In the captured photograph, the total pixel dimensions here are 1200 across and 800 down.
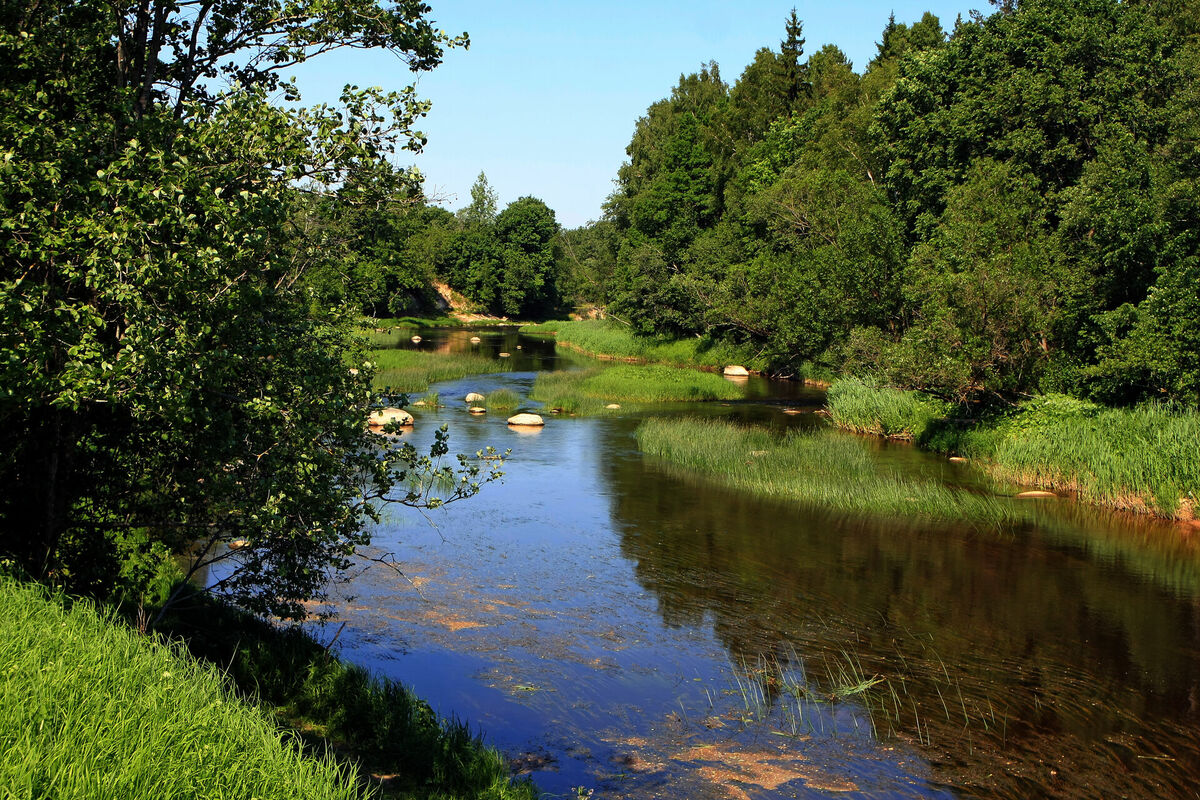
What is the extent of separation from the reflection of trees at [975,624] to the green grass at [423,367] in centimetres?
2538

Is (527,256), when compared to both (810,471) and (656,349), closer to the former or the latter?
(656,349)

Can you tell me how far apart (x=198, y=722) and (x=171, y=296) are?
4314 mm

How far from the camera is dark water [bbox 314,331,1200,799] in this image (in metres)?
11.9

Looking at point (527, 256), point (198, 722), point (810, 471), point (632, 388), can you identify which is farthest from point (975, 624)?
point (527, 256)

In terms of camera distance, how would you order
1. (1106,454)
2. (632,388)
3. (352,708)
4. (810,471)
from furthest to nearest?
1. (632,388)
2. (810,471)
3. (1106,454)
4. (352,708)

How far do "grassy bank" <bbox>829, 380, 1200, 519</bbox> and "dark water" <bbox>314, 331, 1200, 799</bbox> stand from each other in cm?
127

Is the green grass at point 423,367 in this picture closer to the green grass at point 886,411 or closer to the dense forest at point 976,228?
the dense forest at point 976,228

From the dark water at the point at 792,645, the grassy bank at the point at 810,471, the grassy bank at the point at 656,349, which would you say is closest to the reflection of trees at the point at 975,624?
the dark water at the point at 792,645

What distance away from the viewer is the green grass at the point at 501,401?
42844 millimetres

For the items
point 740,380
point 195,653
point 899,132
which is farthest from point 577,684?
point 740,380

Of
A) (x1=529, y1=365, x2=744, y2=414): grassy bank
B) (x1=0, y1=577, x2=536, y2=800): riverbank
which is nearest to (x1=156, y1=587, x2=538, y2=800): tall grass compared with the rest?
(x1=0, y1=577, x2=536, y2=800): riverbank

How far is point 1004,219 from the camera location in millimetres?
33688

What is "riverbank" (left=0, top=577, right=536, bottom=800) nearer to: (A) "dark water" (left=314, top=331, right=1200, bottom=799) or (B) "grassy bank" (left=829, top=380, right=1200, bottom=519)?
(A) "dark water" (left=314, top=331, right=1200, bottom=799)

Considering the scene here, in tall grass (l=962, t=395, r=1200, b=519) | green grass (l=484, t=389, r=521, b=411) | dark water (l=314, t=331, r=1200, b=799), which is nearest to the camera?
dark water (l=314, t=331, r=1200, b=799)
